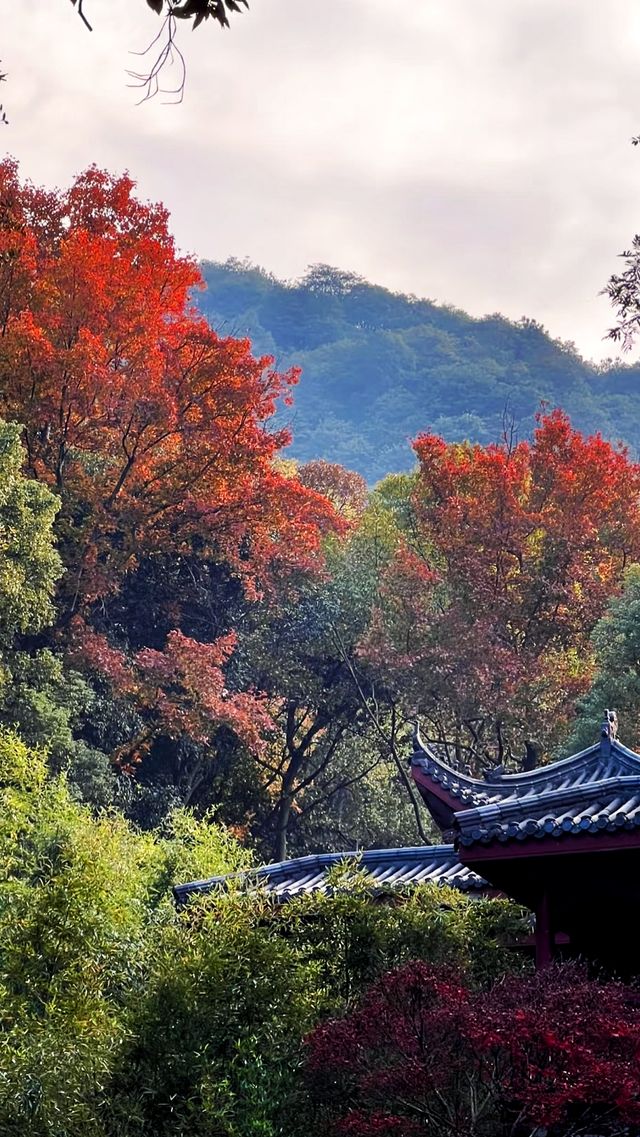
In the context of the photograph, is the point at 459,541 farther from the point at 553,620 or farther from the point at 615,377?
the point at 615,377

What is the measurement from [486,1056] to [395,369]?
4179cm

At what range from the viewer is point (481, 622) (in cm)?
2014

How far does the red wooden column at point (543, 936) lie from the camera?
23.0 feet

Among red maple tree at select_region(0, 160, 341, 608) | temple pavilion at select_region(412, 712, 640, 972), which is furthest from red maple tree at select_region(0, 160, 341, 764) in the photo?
temple pavilion at select_region(412, 712, 640, 972)

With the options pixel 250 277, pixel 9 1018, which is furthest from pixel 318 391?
pixel 9 1018

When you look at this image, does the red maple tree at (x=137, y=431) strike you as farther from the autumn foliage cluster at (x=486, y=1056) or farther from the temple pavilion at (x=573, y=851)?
the autumn foliage cluster at (x=486, y=1056)

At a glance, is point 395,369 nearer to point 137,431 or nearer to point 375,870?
point 137,431

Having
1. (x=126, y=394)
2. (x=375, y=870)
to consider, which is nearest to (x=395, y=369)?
(x=126, y=394)

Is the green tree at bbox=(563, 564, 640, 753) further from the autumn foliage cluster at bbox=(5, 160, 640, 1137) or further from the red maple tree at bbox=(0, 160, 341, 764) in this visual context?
the red maple tree at bbox=(0, 160, 341, 764)

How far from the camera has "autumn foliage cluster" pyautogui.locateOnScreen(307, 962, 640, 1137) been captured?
5.34m

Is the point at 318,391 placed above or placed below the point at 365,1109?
above

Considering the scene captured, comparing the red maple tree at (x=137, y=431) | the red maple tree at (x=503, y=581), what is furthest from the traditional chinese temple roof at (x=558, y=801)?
the red maple tree at (x=503, y=581)

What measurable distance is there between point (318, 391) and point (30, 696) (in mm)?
31956

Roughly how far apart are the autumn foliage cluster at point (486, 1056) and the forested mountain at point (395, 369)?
31.4m
